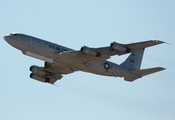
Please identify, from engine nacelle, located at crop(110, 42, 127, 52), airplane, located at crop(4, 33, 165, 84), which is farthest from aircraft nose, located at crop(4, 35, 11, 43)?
engine nacelle, located at crop(110, 42, 127, 52)

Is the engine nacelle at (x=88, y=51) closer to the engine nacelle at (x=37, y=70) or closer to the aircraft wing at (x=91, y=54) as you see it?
the aircraft wing at (x=91, y=54)

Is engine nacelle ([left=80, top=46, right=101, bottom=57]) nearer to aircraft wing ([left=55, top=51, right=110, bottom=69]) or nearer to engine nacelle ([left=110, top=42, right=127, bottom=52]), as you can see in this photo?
aircraft wing ([left=55, top=51, right=110, bottom=69])

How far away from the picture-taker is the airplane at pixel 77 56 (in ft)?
230

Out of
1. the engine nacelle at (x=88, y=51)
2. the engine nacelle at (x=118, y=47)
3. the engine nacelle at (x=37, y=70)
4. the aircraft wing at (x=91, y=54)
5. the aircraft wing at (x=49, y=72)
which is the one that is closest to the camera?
the engine nacelle at (x=118, y=47)

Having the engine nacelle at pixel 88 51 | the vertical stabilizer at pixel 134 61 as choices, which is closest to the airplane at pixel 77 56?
the engine nacelle at pixel 88 51

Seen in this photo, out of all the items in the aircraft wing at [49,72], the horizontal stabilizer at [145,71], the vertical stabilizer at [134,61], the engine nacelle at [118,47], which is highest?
the engine nacelle at [118,47]

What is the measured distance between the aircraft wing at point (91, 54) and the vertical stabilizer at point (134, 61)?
963cm

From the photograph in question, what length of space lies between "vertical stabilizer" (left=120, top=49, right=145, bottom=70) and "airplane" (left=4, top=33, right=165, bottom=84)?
1037 millimetres

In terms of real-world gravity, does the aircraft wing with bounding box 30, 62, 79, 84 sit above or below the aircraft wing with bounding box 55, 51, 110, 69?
below

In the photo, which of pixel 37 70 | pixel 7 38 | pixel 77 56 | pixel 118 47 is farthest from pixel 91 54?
pixel 37 70

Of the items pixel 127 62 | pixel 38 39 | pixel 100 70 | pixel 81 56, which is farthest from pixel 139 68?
pixel 38 39

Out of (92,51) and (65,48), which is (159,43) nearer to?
(92,51)

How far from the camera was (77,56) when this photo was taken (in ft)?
238

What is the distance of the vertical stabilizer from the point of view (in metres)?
82.0
